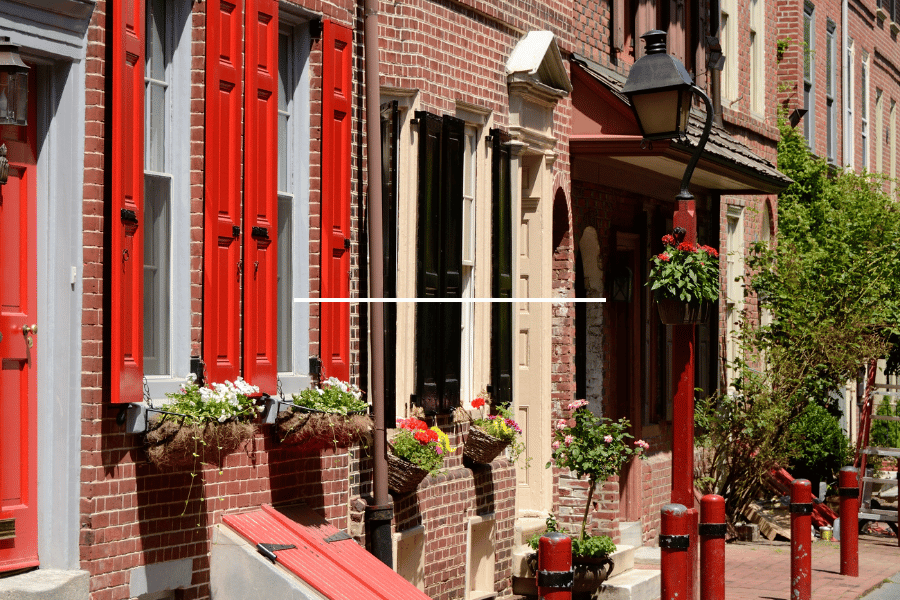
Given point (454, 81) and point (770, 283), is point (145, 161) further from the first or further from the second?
point (770, 283)

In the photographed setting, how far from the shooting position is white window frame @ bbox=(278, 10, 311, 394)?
823 centimetres

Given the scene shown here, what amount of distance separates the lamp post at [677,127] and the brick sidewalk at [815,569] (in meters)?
2.86

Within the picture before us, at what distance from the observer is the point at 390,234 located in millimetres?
9164

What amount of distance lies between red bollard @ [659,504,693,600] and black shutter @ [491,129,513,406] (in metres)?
2.58

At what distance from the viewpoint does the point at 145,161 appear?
23.0ft

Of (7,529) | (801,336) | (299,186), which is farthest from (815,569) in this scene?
(7,529)

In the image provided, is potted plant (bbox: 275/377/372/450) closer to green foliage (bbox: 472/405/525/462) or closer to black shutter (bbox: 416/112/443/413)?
black shutter (bbox: 416/112/443/413)

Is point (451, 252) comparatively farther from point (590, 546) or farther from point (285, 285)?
point (590, 546)

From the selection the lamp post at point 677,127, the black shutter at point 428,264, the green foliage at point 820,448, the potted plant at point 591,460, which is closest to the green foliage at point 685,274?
the lamp post at point 677,127

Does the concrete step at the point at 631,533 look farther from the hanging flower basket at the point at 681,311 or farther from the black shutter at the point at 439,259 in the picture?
the hanging flower basket at the point at 681,311

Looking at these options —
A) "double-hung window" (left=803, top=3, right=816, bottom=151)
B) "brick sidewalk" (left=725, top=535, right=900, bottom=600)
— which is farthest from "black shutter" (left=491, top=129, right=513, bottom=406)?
"double-hung window" (left=803, top=3, right=816, bottom=151)

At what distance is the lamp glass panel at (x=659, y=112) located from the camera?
8.51m

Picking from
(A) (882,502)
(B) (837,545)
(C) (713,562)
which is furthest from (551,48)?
(A) (882,502)

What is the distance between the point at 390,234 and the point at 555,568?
306 cm
